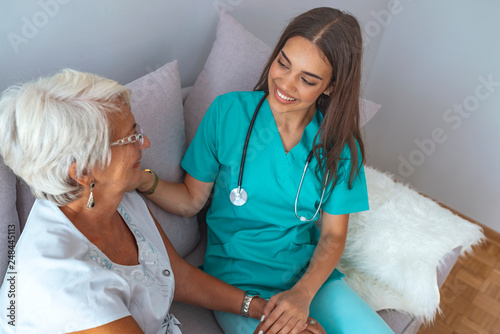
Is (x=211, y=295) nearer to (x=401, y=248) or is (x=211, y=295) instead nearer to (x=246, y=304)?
(x=246, y=304)

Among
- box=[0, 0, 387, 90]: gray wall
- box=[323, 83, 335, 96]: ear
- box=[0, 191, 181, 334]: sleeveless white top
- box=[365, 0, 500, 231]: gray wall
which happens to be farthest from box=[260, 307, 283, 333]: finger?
box=[365, 0, 500, 231]: gray wall

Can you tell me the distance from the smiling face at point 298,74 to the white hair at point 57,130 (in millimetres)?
497

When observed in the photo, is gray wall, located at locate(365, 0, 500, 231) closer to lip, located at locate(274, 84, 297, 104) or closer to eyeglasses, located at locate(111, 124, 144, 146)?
lip, located at locate(274, 84, 297, 104)

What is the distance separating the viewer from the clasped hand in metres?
1.23

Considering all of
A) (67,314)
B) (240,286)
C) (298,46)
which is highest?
(298,46)

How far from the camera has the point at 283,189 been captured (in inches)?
55.6

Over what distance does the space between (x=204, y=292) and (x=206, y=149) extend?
43cm

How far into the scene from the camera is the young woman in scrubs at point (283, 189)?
52.0 inches

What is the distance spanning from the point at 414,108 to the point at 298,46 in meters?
1.67

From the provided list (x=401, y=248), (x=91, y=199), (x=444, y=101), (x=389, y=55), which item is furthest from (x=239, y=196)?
(x=389, y=55)

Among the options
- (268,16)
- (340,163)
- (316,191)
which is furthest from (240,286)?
(268,16)

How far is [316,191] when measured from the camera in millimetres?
1427

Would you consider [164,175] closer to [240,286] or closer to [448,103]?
[240,286]

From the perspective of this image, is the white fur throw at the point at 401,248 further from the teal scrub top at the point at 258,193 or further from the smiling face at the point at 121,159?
the smiling face at the point at 121,159
